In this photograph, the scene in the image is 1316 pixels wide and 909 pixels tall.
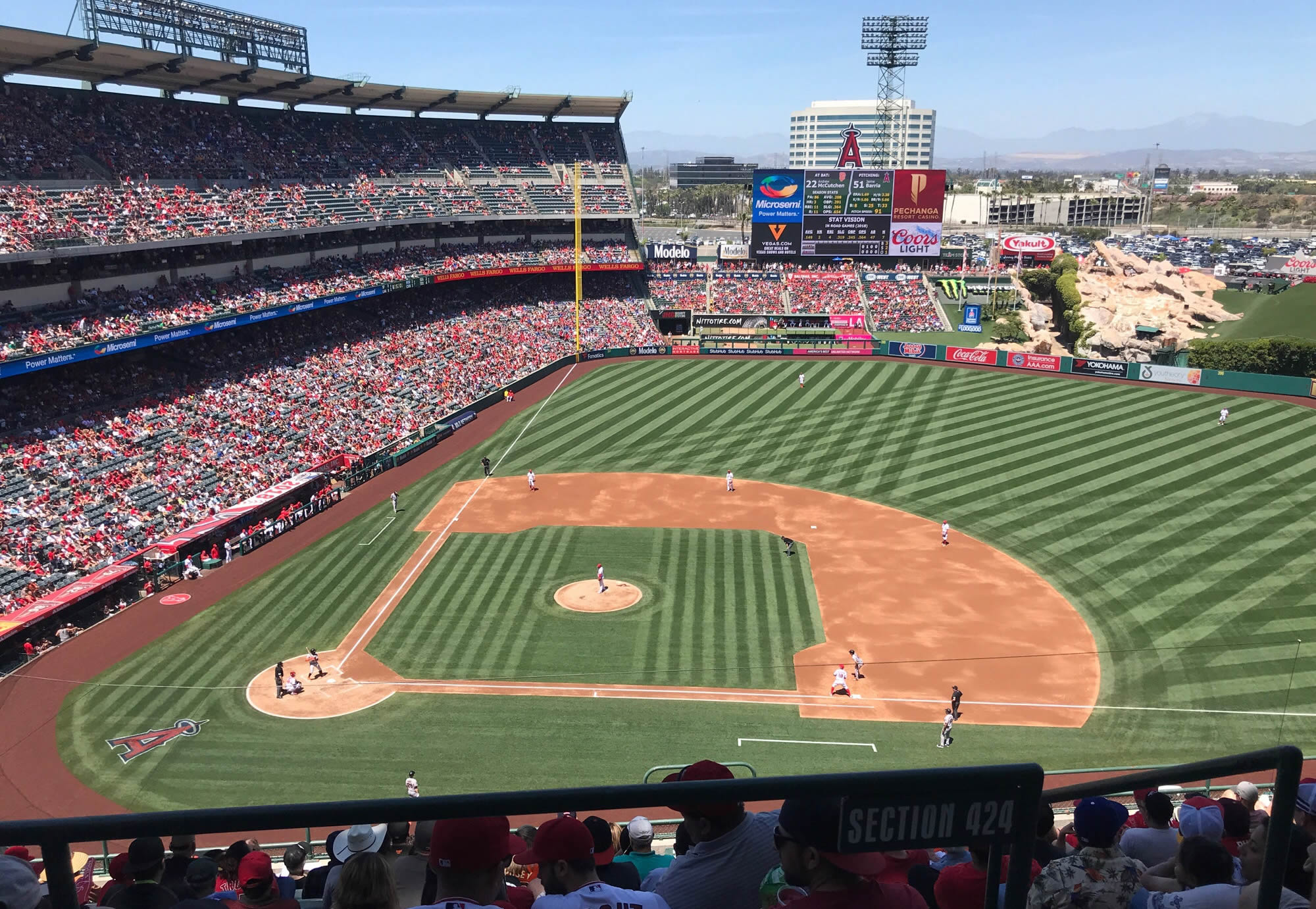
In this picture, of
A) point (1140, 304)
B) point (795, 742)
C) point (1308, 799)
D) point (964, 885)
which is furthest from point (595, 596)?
point (1140, 304)

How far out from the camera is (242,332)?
49.0m

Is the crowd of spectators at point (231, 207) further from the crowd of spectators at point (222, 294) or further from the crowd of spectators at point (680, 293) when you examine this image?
the crowd of spectators at point (680, 293)

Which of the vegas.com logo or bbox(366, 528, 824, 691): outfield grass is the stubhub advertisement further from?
bbox(366, 528, 824, 691): outfield grass

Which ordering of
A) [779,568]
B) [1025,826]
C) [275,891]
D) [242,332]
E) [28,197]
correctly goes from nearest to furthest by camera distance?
[1025,826], [275,891], [779,568], [28,197], [242,332]

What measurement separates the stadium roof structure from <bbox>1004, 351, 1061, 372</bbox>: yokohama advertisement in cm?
3772

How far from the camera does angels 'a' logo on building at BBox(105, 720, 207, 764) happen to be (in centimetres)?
2209

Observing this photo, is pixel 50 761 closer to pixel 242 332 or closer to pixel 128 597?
pixel 128 597

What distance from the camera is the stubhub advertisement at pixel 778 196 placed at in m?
73.6

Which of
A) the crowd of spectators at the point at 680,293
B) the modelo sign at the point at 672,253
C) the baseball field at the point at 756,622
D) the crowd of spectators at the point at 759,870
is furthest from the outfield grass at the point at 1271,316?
the crowd of spectators at the point at 759,870

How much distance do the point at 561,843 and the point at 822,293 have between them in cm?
7477

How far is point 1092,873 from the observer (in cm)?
432

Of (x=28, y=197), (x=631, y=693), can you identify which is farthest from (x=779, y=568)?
(x=28, y=197)

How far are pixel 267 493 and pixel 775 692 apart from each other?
2251 cm

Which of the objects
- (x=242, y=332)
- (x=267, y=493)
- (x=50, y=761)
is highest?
(x=242, y=332)
